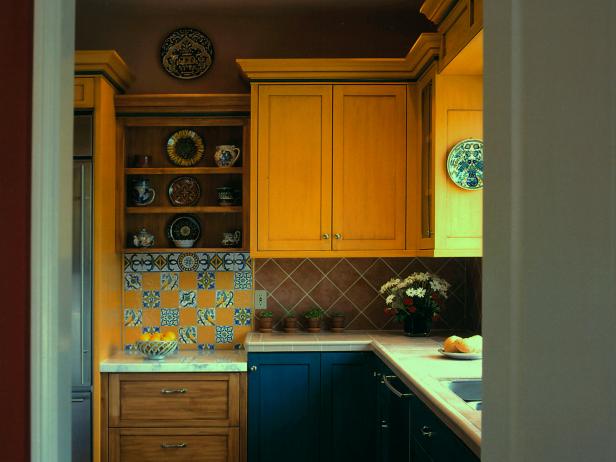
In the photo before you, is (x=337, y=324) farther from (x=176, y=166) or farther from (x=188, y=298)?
(x=176, y=166)

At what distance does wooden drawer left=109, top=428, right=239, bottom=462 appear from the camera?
3.86m

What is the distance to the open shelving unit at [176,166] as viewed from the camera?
4195 millimetres

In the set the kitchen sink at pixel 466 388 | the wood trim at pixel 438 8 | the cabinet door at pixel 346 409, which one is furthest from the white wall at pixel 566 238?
the cabinet door at pixel 346 409

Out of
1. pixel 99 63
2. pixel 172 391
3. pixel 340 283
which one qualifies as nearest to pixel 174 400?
pixel 172 391

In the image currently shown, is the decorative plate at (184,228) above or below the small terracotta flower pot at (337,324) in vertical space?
above

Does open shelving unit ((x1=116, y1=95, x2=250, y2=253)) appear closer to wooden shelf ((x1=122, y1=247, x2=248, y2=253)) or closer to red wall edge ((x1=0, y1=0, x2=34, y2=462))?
wooden shelf ((x1=122, y1=247, x2=248, y2=253))

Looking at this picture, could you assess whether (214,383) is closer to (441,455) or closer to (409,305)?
(409,305)

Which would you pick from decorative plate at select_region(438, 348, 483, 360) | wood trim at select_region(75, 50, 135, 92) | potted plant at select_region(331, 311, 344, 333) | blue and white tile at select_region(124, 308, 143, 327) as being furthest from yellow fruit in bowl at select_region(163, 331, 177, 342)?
decorative plate at select_region(438, 348, 483, 360)

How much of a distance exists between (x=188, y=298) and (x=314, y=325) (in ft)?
2.56

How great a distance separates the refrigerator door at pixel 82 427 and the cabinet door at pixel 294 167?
4.34 ft

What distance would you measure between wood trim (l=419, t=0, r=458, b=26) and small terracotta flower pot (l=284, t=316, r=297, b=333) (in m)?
1.87

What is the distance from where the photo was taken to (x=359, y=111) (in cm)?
405

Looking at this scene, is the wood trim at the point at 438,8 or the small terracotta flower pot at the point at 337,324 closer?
the wood trim at the point at 438,8

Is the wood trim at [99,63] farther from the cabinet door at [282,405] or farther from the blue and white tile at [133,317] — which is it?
the cabinet door at [282,405]
